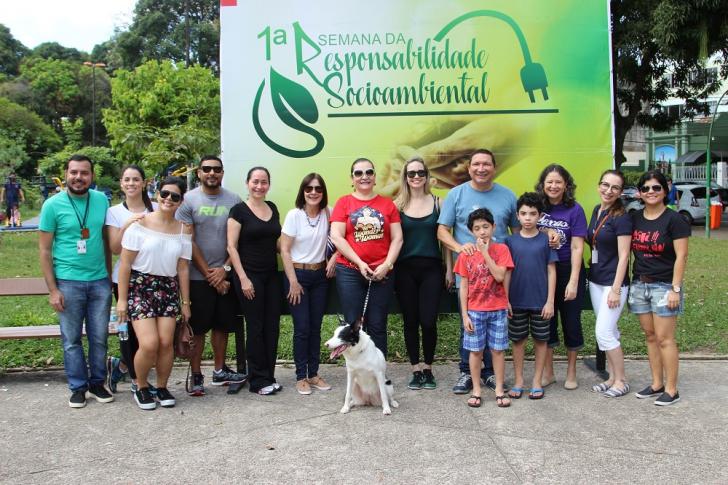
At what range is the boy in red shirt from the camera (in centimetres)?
493

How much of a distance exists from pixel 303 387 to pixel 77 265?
6.60 ft

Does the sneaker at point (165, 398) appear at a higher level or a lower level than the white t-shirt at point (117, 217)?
lower

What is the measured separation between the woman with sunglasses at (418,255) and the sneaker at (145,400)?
2091mm

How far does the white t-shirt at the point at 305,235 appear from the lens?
5.27 metres

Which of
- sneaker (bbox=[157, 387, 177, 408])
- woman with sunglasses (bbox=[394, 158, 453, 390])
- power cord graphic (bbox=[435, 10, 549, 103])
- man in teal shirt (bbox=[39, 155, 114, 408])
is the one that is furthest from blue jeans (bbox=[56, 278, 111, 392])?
power cord graphic (bbox=[435, 10, 549, 103])

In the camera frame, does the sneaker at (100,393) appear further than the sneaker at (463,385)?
No

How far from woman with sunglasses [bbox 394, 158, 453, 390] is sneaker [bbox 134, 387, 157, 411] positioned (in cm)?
209

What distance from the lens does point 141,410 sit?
503cm

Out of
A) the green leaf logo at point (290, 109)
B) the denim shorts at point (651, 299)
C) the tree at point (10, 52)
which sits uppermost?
the tree at point (10, 52)

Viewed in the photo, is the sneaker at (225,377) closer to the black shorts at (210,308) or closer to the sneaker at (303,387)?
the black shorts at (210,308)

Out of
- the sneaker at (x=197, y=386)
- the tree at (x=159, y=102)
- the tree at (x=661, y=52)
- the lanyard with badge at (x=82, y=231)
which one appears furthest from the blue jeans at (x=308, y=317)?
the tree at (x=159, y=102)

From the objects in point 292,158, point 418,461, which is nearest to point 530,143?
point 292,158

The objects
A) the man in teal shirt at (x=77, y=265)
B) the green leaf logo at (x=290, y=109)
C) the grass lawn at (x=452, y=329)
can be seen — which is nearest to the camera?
the man in teal shirt at (x=77, y=265)

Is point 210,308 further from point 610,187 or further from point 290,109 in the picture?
point 610,187
